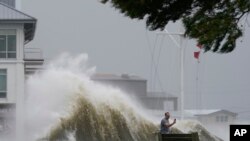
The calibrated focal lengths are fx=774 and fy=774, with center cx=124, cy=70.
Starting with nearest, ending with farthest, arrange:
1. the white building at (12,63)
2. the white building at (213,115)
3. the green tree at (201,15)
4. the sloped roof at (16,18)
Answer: the green tree at (201,15) → the white building at (12,63) → the sloped roof at (16,18) → the white building at (213,115)

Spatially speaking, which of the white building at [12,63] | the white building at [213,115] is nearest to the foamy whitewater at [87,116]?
the white building at [12,63]

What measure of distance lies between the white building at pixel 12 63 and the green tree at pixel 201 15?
52.1 meters

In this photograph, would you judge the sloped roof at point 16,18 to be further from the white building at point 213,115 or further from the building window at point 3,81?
the white building at point 213,115

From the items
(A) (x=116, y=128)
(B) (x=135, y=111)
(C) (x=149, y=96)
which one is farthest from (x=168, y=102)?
(A) (x=116, y=128)

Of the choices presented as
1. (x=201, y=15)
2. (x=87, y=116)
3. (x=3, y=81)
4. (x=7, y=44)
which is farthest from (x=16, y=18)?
(x=201, y=15)

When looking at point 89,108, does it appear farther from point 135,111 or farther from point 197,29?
point 197,29

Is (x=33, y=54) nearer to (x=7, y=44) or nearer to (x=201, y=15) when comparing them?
(x=7, y=44)

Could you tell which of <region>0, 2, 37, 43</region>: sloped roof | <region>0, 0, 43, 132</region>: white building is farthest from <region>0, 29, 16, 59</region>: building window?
<region>0, 2, 37, 43</region>: sloped roof

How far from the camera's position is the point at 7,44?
220 ft

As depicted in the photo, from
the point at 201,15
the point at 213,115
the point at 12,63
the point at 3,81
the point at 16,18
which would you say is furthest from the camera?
the point at 213,115

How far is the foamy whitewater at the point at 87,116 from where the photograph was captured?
45250 millimetres

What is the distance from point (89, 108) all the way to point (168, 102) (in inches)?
2020

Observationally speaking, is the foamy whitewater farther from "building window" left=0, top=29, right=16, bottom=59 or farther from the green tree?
the green tree

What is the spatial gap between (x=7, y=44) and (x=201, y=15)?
54041mm
